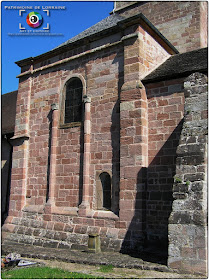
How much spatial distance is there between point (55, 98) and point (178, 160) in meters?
5.92

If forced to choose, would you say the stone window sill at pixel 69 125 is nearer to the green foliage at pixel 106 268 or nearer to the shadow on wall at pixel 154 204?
the shadow on wall at pixel 154 204

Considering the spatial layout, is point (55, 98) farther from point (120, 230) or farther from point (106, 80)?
point (120, 230)

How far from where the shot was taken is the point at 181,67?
340 inches

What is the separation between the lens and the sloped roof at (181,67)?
8195 millimetres

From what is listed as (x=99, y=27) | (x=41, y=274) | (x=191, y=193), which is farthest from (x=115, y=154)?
(x=99, y=27)

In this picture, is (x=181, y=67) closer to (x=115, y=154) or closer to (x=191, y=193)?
(x=115, y=154)

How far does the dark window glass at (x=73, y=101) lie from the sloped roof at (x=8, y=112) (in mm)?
4262

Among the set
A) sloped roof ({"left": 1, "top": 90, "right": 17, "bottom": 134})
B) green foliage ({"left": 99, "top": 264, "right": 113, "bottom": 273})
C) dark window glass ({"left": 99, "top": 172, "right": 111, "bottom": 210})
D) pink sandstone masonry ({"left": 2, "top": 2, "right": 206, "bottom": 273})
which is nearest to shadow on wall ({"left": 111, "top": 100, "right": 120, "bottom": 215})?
pink sandstone masonry ({"left": 2, "top": 2, "right": 206, "bottom": 273})

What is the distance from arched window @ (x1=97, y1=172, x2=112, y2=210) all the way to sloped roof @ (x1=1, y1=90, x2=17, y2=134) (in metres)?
6.24

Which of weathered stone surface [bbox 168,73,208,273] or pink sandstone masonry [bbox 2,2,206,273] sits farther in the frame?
pink sandstone masonry [bbox 2,2,206,273]

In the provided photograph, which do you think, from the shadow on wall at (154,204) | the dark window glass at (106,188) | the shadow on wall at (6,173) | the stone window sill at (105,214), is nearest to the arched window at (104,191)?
the dark window glass at (106,188)

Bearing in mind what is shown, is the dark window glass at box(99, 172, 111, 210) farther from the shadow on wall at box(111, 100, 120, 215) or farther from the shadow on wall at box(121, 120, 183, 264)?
the shadow on wall at box(121, 120, 183, 264)

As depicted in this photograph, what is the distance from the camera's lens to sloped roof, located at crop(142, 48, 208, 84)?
820 cm

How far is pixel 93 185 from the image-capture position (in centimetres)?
931
